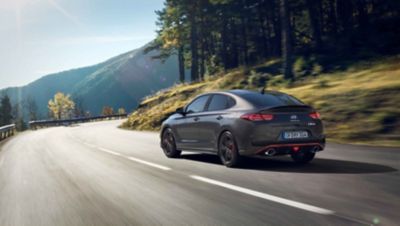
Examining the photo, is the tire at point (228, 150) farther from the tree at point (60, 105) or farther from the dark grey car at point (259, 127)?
the tree at point (60, 105)

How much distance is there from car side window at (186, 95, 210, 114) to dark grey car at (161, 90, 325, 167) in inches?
12.6

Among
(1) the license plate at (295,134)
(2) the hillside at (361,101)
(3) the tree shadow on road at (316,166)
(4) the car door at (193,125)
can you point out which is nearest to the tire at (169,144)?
(4) the car door at (193,125)

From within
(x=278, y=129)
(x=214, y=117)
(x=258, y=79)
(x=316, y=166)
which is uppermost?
(x=258, y=79)

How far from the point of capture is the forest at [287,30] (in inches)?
1200

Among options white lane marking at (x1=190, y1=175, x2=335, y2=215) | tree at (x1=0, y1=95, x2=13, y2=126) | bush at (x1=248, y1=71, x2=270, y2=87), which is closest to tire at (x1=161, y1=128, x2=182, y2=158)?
white lane marking at (x1=190, y1=175, x2=335, y2=215)

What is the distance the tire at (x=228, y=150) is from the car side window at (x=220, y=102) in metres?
0.62

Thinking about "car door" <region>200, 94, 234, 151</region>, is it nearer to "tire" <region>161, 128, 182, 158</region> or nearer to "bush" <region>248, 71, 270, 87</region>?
"tire" <region>161, 128, 182, 158</region>

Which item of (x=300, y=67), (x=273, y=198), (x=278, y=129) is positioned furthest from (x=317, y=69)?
(x=273, y=198)

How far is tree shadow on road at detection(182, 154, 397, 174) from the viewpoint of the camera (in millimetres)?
Result: 8492

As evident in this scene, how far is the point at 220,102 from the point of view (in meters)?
10.5

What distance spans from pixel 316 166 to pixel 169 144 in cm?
439

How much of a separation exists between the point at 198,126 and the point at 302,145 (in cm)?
266

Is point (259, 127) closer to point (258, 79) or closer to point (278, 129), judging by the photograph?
point (278, 129)

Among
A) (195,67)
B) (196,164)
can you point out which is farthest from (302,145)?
(195,67)
